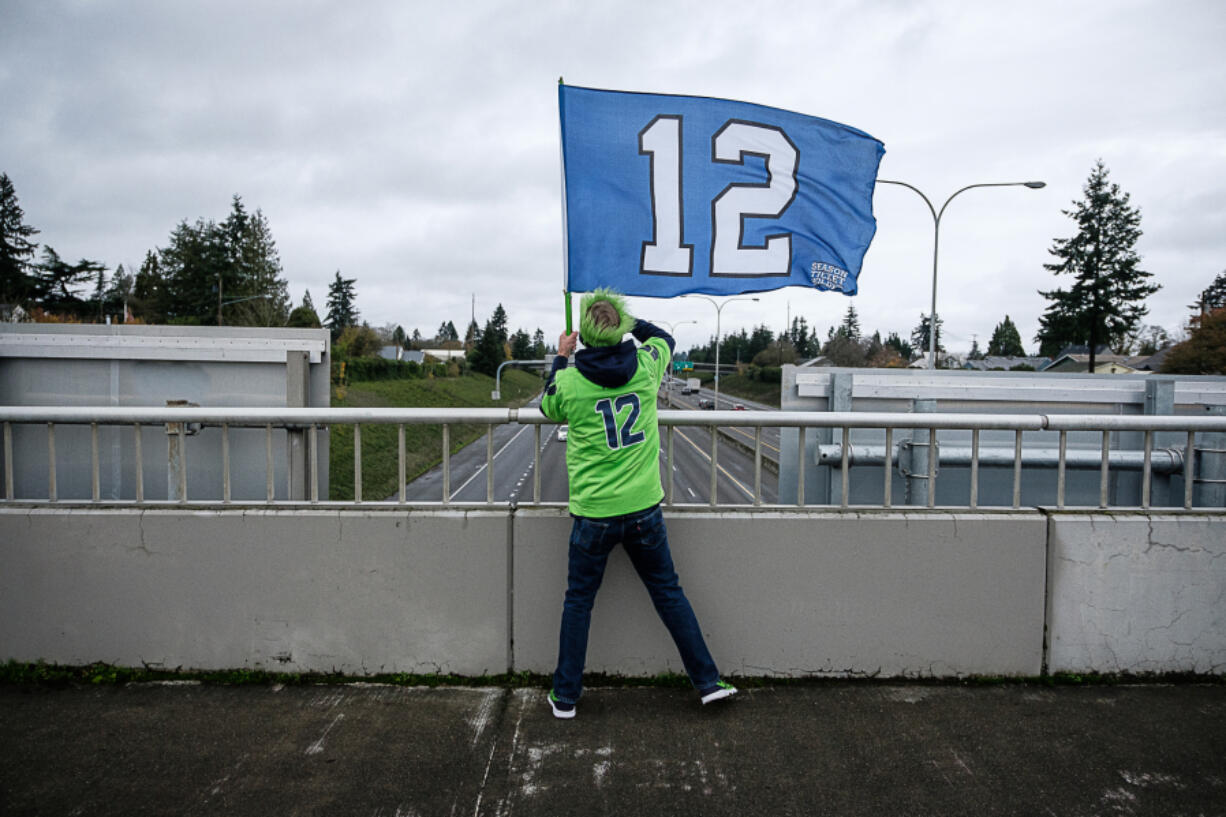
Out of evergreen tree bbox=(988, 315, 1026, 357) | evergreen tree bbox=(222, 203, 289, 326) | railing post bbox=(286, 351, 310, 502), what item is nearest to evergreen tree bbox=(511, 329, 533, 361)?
evergreen tree bbox=(222, 203, 289, 326)

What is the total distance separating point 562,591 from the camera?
3.53 m

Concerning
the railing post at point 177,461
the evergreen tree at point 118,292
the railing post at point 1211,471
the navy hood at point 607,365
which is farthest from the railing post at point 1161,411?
the evergreen tree at point 118,292

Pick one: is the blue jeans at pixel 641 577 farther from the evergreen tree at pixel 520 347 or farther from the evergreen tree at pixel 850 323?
the evergreen tree at pixel 850 323

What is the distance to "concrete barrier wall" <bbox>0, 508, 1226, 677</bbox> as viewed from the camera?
11.6 feet

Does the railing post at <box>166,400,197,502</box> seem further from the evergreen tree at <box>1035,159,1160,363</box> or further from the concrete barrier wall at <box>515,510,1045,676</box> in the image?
the evergreen tree at <box>1035,159,1160,363</box>

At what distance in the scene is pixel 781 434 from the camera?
3.88 metres

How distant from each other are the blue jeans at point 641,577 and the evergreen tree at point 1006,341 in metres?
134

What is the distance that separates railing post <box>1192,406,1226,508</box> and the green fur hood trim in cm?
337

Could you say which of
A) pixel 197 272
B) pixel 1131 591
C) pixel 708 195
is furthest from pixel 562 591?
pixel 197 272

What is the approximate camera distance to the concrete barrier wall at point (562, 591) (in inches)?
139

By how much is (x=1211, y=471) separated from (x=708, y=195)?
3.28m

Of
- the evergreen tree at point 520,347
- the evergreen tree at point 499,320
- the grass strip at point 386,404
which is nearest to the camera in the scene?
the grass strip at point 386,404

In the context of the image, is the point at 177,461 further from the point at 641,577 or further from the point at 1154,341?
the point at 1154,341

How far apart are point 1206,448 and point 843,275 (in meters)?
2.23
